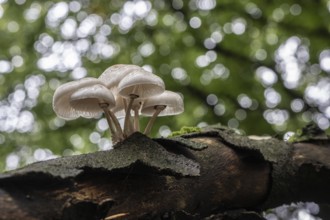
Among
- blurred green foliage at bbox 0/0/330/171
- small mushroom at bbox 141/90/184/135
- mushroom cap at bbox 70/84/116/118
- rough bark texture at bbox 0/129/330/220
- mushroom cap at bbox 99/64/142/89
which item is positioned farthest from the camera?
blurred green foliage at bbox 0/0/330/171

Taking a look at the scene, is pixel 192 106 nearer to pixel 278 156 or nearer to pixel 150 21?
pixel 150 21

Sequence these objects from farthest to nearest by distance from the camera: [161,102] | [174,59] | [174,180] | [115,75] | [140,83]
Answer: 1. [174,59]
2. [161,102]
3. [115,75]
4. [140,83]
5. [174,180]

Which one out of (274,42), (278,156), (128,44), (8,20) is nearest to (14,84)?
(8,20)

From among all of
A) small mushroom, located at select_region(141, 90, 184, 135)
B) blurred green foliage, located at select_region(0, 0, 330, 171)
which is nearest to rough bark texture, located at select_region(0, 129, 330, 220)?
small mushroom, located at select_region(141, 90, 184, 135)

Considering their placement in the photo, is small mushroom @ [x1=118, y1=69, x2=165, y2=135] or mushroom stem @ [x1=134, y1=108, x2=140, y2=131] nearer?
small mushroom @ [x1=118, y1=69, x2=165, y2=135]

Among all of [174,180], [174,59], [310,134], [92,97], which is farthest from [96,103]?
[174,59]

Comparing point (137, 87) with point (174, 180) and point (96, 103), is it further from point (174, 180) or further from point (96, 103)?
point (174, 180)

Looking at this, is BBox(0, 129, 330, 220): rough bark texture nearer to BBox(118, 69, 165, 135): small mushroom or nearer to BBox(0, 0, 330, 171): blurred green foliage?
BBox(118, 69, 165, 135): small mushroom
